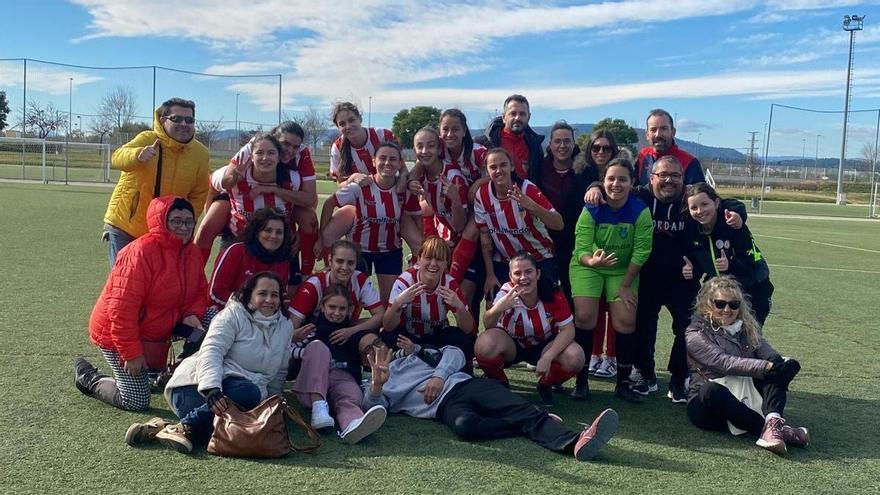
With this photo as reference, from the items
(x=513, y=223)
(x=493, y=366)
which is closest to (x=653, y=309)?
(x=513, y=223)

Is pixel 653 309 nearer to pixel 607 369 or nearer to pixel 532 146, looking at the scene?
pixel 607 369

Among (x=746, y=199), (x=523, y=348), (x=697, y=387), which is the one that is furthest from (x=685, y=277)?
(x=746, y=199)

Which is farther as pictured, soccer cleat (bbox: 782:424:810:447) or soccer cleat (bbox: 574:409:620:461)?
soccer cleat (bbox: 782:424:810:447)

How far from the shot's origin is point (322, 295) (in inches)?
180

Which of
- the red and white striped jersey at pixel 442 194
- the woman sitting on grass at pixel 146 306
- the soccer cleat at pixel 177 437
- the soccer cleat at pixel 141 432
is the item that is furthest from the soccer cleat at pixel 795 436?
the woman sitting on grass at pixel 146 306

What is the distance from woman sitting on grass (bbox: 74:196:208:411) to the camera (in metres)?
4.11

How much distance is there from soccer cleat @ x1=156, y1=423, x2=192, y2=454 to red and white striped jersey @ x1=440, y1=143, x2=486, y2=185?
2.72 m

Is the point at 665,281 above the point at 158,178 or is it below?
below

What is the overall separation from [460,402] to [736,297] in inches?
70.1

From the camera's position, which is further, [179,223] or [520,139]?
[520,139]

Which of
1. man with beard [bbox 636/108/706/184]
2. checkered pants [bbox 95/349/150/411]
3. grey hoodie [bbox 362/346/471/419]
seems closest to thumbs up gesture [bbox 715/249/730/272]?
man with beard [bbox 636/108/706/184]

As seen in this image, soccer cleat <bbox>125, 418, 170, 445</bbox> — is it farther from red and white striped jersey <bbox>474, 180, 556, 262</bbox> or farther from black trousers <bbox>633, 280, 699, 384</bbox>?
black trousers <bbox>633, 280, 699, 384</bbox>

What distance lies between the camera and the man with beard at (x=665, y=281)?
16.1ft

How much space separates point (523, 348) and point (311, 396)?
4.80ft
